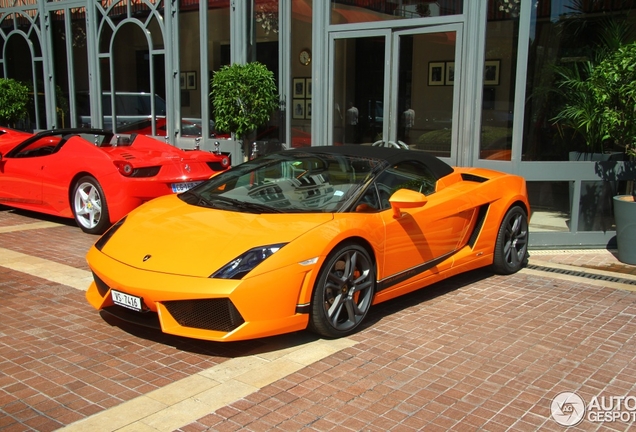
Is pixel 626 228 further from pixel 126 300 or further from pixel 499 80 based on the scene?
pixel 126 300

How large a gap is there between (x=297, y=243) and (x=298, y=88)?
21.3 feet

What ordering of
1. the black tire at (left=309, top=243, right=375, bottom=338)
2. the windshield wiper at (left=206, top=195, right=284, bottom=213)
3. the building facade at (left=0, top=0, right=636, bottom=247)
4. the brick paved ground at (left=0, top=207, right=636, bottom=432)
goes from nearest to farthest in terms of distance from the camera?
the brick paved ground at (left=0, top=207, right=636, bottom=432)
the black tire at (left=309, top=243, right=375, bottom=338)
the windshield wiper at (left=206, top=195, right=284, bottom=213)
the building facade at (left=0, top=0, right=636, bottom=247)

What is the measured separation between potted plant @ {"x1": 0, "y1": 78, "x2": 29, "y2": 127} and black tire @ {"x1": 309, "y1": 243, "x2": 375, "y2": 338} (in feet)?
38.9

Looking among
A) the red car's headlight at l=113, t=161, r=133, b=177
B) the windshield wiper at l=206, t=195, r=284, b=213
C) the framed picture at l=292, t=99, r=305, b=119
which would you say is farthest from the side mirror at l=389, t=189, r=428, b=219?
the framed picture at l=292, t=99, r=305, b=119

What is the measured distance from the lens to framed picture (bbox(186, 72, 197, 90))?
11742mm

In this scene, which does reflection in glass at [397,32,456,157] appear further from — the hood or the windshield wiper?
the hood

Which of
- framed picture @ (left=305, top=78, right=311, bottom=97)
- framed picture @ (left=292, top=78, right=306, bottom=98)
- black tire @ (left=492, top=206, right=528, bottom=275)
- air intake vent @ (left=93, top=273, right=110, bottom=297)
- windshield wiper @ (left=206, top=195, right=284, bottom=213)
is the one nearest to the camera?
air intake vent @ (left=93, top=273, right=110, bottom=297)

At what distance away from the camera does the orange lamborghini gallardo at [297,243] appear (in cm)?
426

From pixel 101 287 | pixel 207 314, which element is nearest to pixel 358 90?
pixel 101 287

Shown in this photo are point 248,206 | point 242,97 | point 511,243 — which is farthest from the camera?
point 242,97

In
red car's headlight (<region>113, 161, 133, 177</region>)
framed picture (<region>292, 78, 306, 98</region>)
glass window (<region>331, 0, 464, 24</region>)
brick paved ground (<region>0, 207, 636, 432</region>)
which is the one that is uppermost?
glass window (<region>331, 0, 464, 24</region>)

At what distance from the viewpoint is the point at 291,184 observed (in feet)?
18.1

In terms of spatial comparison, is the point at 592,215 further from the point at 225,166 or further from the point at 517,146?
the point at 225,166

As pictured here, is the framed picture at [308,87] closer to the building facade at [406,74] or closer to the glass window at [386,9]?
the building facade at [406,74]
